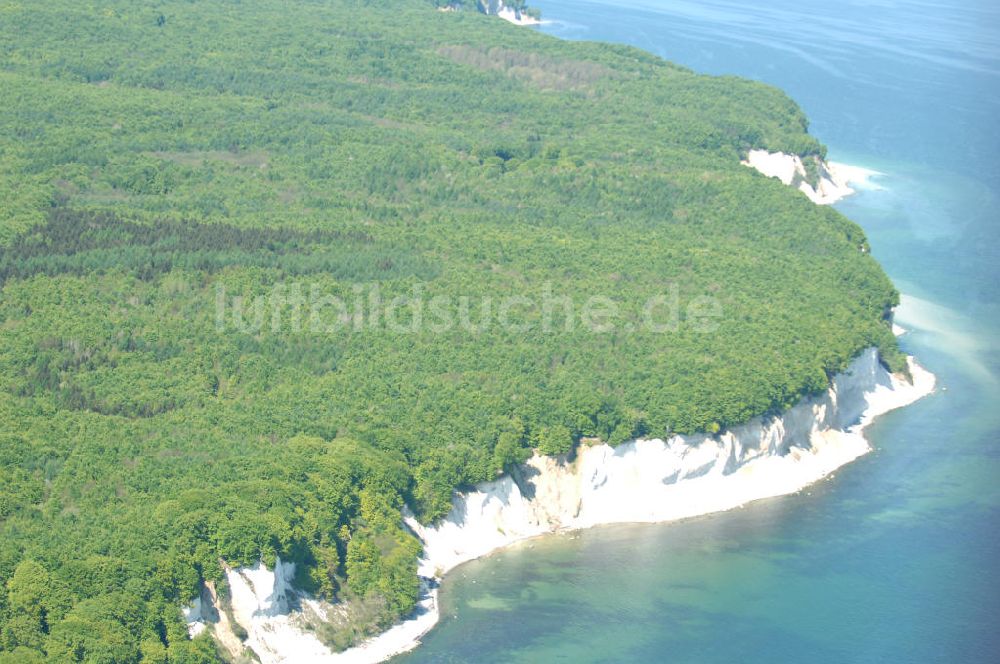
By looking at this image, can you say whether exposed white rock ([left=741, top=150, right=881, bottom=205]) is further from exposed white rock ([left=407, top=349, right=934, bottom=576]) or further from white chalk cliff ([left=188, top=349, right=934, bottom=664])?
exposed white rock ([left=407, top=349, right=934, bottom=576])

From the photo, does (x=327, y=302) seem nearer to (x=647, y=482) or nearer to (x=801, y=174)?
(x=647, y=482)

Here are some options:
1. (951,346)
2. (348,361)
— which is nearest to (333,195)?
(348,361)

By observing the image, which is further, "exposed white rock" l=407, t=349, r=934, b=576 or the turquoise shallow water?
"exposed white rock" l=407, t=349, r=934, b=576

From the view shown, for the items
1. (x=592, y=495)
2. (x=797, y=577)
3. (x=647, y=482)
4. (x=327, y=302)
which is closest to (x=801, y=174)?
(x=327, y=302)

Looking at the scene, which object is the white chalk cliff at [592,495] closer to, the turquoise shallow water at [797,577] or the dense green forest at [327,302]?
the turquoise shallow water at [797,577]

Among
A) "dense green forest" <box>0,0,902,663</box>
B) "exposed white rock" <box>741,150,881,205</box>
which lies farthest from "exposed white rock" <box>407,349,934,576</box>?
"exposed white rock" <box>741,150,881,205</box>

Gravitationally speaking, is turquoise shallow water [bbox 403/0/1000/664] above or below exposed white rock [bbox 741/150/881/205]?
below
